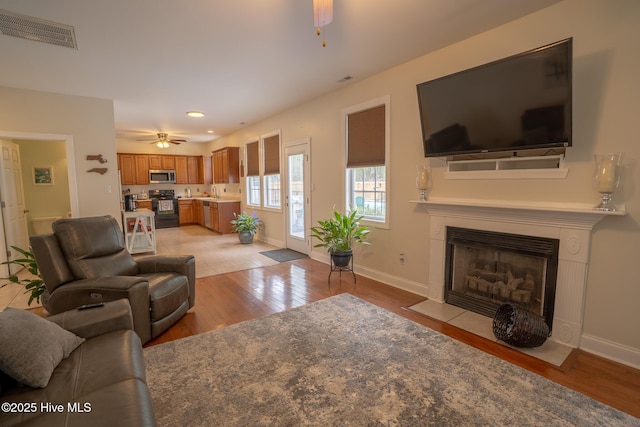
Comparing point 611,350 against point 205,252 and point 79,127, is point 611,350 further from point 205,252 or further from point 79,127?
point 79,127

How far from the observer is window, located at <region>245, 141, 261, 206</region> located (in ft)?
23.5

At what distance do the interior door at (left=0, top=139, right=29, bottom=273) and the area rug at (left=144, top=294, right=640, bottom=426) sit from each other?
407 cm

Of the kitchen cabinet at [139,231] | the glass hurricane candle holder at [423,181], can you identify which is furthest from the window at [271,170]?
the glass hurricane candle holder at [423,181]

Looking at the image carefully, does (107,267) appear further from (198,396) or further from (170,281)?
(198,396)

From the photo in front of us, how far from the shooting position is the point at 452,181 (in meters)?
3.24

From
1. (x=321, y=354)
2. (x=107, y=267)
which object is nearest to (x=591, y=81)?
(x=321, y=354)

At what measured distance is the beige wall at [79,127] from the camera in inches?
172

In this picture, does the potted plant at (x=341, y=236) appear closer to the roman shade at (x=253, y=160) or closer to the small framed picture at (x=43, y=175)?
the roman shade at (x=253, y=160)

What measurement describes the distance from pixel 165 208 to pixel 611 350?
9.89 metres

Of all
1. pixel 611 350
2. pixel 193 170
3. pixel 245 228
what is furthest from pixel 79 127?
pixel 611 350

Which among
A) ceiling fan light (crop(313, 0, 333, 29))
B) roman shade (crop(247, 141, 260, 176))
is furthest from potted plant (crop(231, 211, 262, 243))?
ceiling fan light (crop(313, 0, 333, 29))

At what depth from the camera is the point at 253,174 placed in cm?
734

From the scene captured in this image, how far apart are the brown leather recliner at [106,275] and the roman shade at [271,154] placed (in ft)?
11.6

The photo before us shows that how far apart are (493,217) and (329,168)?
259 cm
